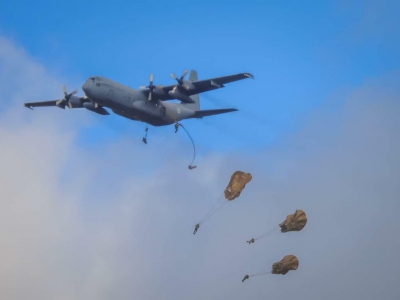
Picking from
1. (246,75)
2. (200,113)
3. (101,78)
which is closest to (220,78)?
(246,75)

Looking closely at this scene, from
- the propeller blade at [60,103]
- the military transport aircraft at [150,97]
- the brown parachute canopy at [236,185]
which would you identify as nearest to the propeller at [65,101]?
the propeller blade at [60,103]

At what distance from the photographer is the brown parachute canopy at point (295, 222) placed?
4578 centimetres

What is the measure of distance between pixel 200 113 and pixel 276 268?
68.9 feet

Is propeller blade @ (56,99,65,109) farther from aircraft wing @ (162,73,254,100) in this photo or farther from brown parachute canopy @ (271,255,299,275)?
brown parachute canopy @ (271,255,299,275)

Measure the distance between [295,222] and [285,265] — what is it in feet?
11.9

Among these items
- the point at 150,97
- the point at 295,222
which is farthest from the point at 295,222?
the point at 150,97

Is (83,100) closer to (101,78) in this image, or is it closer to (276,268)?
(101,78)

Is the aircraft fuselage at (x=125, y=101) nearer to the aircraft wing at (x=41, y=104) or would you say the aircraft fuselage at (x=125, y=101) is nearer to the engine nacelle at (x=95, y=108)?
the engine nacelle at (x=95, y=108)

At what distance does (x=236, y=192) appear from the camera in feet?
152

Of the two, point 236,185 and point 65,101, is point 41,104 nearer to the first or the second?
point 65,101

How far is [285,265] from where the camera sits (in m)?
45.6

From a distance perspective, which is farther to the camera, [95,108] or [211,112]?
[95,108]

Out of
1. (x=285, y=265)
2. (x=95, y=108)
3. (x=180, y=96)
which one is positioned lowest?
(x=285, y=265)

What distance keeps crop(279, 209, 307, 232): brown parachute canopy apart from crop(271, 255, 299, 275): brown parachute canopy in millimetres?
2297
